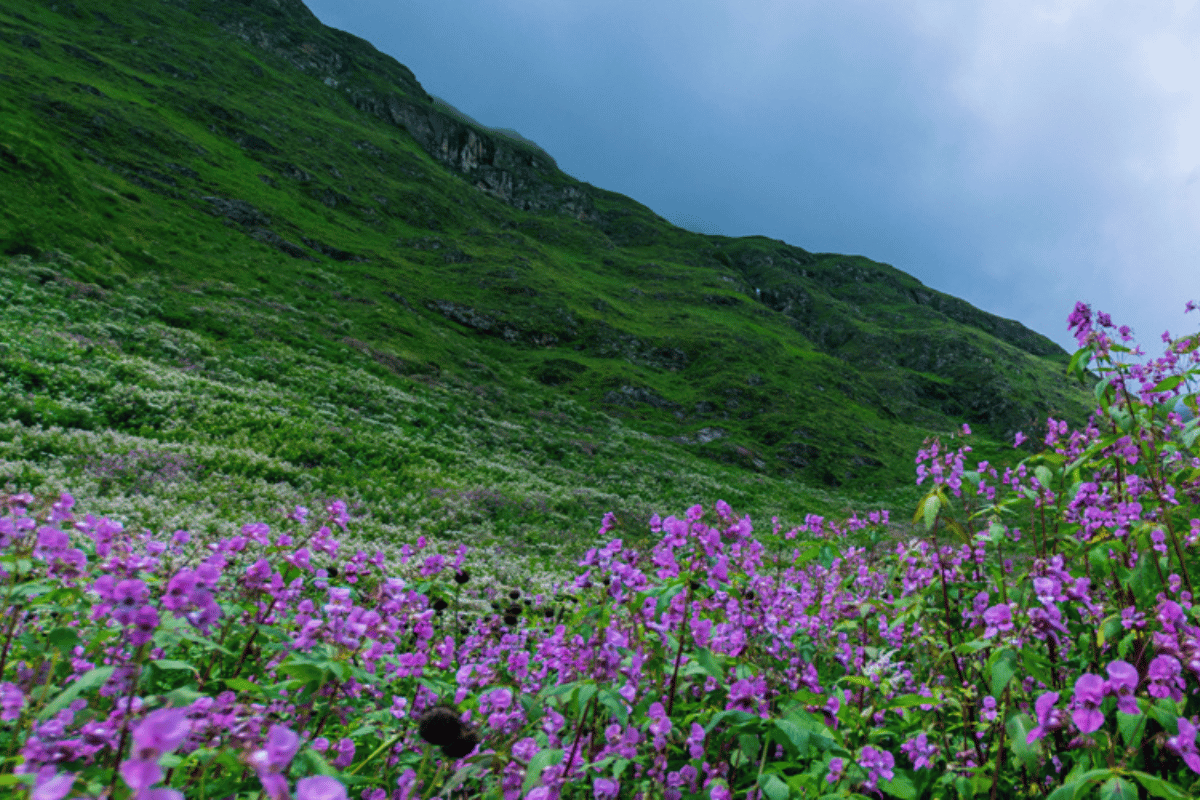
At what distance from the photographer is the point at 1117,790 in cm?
183

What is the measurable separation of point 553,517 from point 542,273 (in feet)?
203

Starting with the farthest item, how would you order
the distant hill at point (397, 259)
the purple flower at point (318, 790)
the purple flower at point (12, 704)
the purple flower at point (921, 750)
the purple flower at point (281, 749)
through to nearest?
the distant hill at point (397, 259)
the purple flower at point (921, 750)
the purple flower at point (12, 704)
the purple flower at point (281, 749)
the purple flower at point (318, 790)

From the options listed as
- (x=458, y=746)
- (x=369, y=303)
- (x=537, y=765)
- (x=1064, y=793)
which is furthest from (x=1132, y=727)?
(x=369, y=303)

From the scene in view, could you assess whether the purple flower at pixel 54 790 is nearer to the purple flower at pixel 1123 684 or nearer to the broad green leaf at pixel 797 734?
the broad green leaf at pixel 797 734

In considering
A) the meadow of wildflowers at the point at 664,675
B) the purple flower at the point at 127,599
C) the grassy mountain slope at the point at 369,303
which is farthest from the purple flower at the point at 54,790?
the grassy mountain slope at the point at 369,303

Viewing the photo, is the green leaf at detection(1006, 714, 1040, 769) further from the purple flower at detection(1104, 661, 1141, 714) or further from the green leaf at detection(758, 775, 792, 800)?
the green leaf at detection(758, 775, 792, 800)

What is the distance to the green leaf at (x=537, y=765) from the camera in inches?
88.4

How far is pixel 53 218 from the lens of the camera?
1024 inches

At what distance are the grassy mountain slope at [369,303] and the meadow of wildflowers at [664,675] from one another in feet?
4.82

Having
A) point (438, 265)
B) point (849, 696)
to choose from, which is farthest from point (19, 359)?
point (438, 265)

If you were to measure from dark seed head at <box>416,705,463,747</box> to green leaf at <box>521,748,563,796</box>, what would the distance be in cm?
45

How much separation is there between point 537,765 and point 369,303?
4535 cm

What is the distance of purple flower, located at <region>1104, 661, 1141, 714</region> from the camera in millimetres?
1860

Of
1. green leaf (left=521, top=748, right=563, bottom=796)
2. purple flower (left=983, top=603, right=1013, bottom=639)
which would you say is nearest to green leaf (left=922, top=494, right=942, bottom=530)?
purple flower (left=983, top=603, right=1013, bottom=639)
